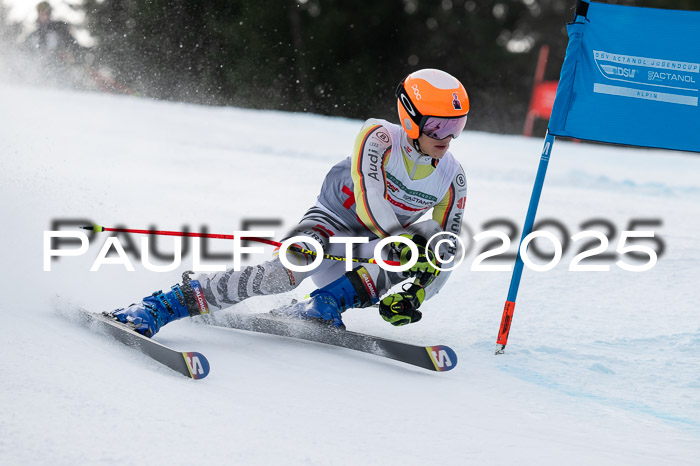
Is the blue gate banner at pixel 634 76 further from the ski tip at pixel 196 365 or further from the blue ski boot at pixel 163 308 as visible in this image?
the ski tip at pixel 196 365

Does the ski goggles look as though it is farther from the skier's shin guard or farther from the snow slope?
the snow slope

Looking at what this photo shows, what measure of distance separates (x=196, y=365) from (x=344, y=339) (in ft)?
2.86

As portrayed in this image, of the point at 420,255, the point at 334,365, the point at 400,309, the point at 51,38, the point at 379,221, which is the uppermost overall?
the point at 51,38

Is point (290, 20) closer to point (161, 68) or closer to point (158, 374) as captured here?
point (161, 68)

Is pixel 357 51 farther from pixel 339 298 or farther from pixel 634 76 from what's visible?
pixel 339 298

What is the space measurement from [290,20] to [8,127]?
13.1 meters

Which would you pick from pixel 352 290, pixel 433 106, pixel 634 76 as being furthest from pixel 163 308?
pixel 634 76

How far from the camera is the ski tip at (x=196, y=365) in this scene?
250 cm

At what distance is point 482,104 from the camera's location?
68.4ft

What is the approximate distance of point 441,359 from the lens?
9.88ft

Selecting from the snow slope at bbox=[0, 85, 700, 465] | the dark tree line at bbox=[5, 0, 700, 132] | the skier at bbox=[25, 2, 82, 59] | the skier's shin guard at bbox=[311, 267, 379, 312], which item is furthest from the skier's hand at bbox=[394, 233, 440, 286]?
the dark tree line at bbox=[5, 0, 700, 132]

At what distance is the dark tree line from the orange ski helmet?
14.6 meters

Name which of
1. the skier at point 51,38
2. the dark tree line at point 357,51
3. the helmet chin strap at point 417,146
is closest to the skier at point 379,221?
the helmet chin strap at point 417,146

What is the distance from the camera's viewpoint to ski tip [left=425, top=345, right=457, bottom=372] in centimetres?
301
